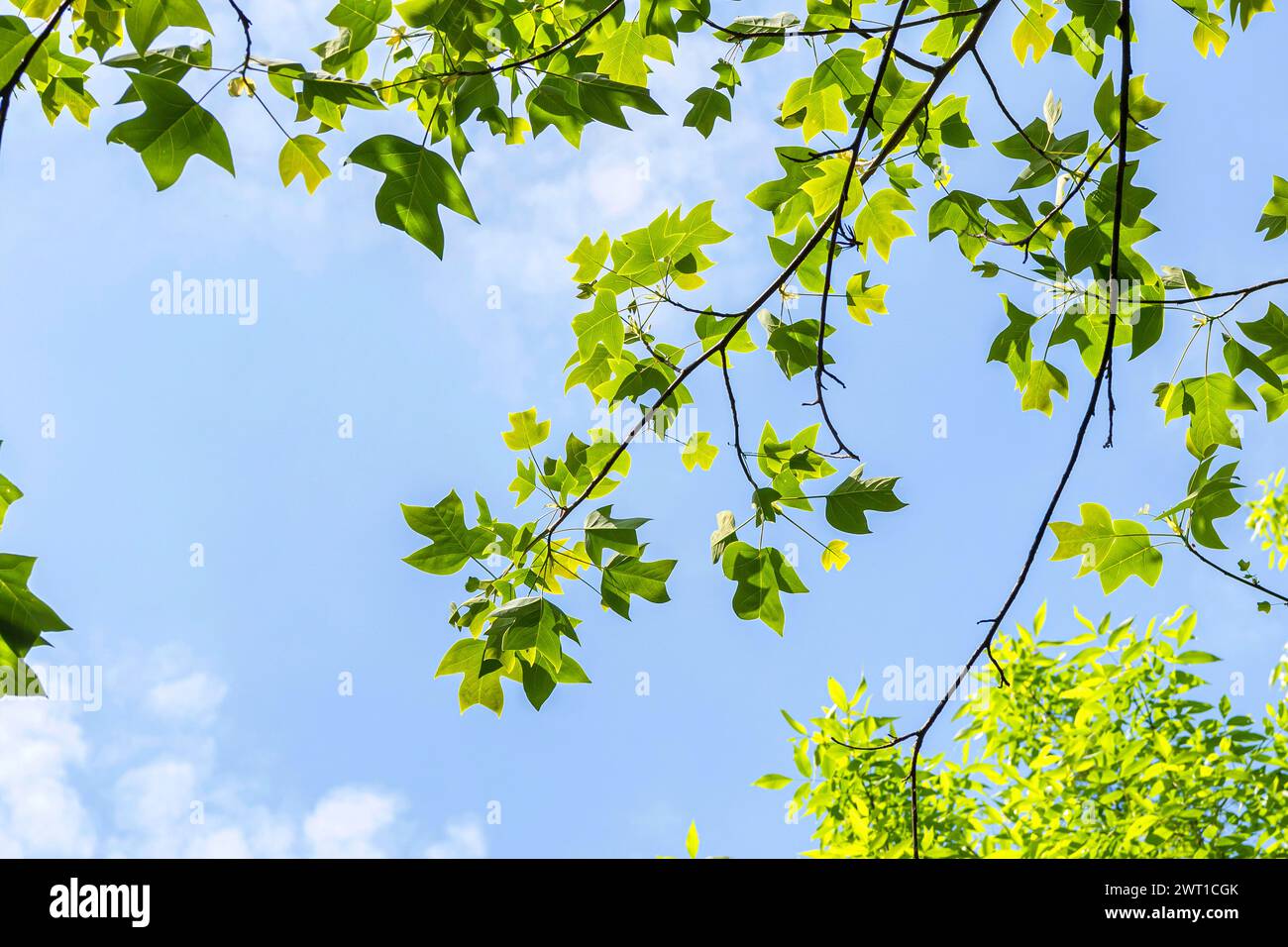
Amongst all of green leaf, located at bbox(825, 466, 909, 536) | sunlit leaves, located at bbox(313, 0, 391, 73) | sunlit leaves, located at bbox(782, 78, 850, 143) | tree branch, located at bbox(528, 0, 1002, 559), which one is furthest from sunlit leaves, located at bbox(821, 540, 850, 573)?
sunlit leaves, located at bbox(313, 0, 391, 73)

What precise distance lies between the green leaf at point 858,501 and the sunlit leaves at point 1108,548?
36 centimetres

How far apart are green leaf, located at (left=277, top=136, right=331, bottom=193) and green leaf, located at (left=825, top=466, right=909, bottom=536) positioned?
133 cm

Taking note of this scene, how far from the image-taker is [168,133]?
1517 millimetres

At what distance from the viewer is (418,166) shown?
1556 millimetres

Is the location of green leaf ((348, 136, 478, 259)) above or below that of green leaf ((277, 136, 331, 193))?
below

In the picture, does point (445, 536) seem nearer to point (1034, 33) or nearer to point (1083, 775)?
point (1034, 33)

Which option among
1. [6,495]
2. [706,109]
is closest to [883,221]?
[706,109]

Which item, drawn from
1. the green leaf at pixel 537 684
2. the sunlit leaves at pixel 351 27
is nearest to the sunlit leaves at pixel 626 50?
the sunlit leaves at pixel 351 27

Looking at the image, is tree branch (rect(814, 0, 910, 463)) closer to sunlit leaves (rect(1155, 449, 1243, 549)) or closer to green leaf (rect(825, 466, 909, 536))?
green leaf (rect(825, 466, 909, 536))

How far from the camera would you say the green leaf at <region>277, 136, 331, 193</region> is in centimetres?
180

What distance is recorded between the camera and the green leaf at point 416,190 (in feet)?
5.04
